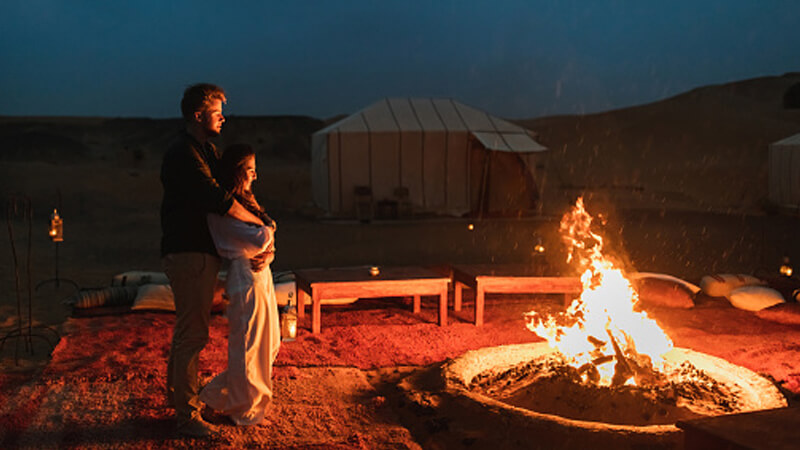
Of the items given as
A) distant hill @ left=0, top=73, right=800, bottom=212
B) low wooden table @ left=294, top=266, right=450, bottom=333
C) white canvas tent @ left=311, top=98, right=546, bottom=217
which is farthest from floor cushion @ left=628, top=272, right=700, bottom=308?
distant hill @ left=0, top=73, right=800, bottom=212

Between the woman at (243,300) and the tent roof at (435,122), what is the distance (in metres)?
10.6

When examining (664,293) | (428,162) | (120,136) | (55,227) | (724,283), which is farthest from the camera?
(120,136)

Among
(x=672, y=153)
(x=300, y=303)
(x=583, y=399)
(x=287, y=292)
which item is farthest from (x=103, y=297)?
(x=672, y=153)

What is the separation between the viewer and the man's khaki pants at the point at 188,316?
9.97 ft

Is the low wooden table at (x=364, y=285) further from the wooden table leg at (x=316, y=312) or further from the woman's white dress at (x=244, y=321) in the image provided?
the woman's white dress at (x=244, y=321)

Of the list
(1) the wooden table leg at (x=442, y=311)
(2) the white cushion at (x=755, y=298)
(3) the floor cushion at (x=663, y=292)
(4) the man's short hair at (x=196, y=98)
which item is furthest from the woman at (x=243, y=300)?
(2) the white cushion at (x=755, y=298)

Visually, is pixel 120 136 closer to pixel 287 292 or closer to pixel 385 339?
pixel 287 292

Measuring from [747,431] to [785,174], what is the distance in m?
14.9

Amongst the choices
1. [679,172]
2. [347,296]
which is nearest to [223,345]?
[347,296]

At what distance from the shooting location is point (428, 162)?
46.6 ft

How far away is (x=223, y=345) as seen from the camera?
4910 mm

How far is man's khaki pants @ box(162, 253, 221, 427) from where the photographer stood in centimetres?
304

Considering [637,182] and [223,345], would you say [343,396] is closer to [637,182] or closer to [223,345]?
[223,345]

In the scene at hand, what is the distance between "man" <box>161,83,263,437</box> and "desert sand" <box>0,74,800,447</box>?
620 mm
